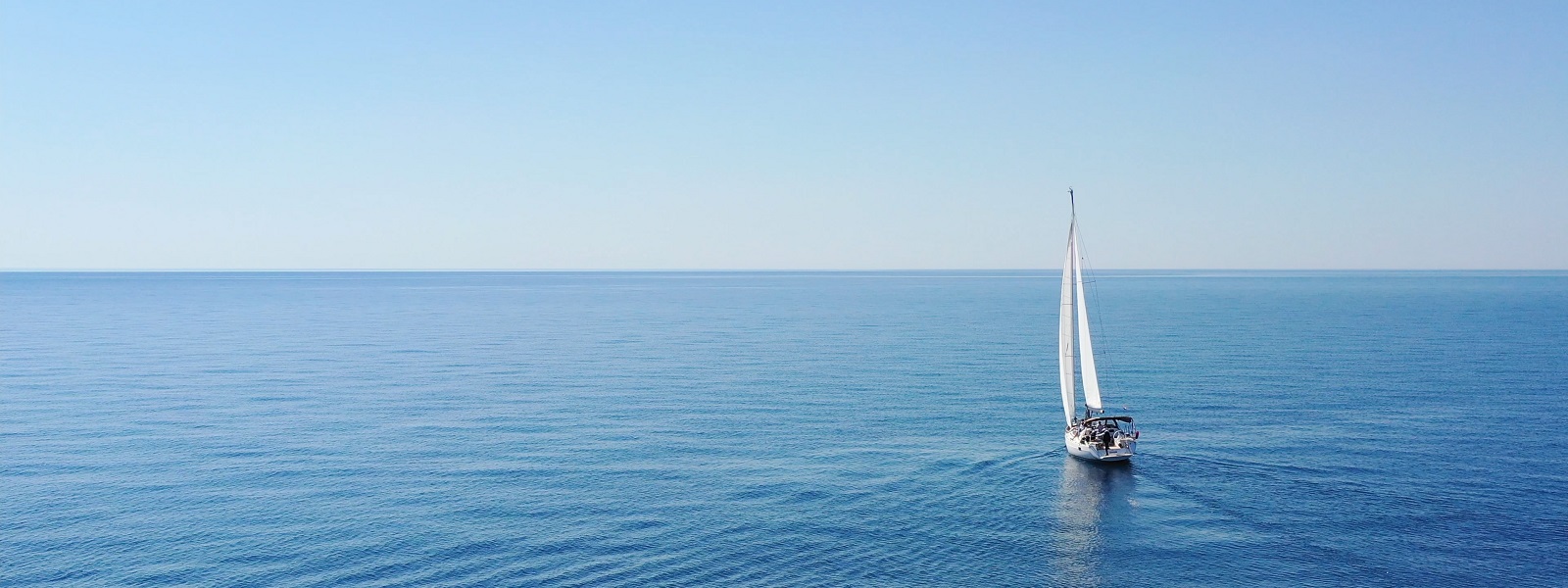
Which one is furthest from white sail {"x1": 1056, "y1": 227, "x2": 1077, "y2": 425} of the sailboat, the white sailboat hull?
the white sailboat hull

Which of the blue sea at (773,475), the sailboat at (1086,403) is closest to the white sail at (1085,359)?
the sailboat at (1086,403)

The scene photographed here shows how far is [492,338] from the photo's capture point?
174m

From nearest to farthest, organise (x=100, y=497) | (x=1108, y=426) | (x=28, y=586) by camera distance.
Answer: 1. (x=28, y=586)
2. (x=100, y=497)
3. (x=1108, y=426)

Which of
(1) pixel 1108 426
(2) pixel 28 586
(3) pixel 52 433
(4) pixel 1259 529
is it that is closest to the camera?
(2) pixel 28 586

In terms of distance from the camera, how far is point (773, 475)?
7025cm

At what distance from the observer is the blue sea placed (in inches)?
2088

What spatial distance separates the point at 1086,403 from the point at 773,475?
28.1 metres

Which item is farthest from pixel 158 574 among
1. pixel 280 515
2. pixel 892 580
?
pixel 892 580

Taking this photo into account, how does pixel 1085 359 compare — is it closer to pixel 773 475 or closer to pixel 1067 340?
pixel 1067 340

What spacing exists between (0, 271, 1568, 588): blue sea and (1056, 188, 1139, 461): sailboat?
5.63 ft

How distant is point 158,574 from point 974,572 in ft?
140

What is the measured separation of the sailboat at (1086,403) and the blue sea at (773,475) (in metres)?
1.72

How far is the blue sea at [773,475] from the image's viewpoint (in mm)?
53031

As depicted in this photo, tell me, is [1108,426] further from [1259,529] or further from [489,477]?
[489,477]
